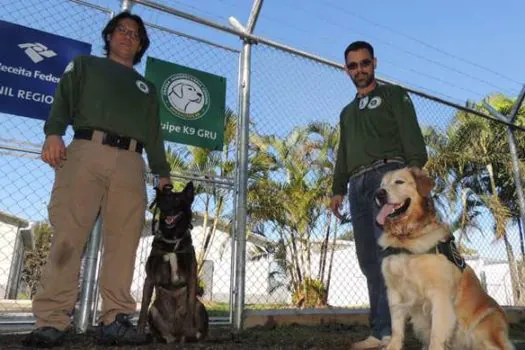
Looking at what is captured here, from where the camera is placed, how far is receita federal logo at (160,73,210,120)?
4820 mm

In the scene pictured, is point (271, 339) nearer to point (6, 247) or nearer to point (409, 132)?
point (409, 132)

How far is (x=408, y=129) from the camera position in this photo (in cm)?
366

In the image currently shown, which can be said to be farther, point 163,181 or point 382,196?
point 163,181

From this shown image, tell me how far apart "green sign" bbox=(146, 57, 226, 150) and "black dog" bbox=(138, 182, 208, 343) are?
4.39 feet

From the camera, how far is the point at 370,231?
3816 millimetres

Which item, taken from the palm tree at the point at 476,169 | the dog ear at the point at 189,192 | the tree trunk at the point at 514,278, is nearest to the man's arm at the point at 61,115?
the dog ear at the point at 189,192

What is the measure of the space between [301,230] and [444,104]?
593 centimetres

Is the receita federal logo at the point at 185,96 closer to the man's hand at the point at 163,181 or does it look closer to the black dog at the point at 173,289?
the man's hand at the point at 163,181

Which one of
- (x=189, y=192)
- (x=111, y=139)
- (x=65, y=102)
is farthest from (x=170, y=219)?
(x=65, y=102)

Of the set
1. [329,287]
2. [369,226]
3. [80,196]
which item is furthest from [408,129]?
[329,287]

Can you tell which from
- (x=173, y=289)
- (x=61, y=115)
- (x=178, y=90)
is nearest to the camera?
(x=61, y=115)

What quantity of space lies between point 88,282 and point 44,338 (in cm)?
95

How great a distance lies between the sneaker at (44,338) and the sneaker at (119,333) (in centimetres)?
31

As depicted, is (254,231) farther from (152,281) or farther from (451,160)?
(152,281)
